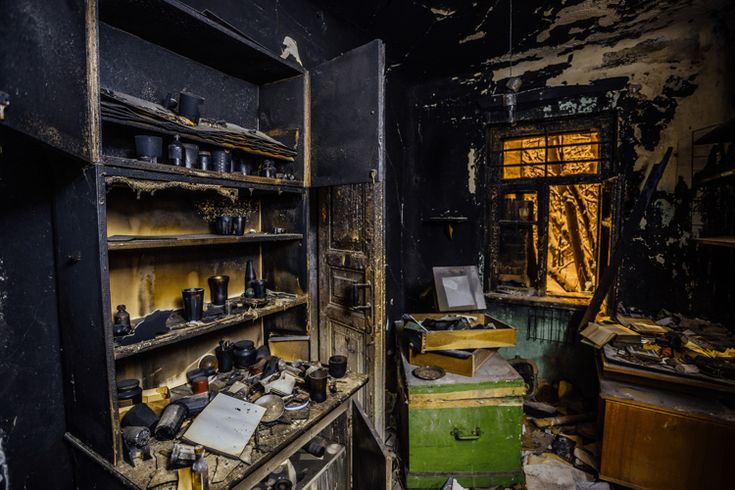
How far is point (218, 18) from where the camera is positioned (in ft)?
→ 5.97

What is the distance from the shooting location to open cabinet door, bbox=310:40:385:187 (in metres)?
1.82

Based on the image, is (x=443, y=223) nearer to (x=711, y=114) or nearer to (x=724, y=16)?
(x=711, y=114)

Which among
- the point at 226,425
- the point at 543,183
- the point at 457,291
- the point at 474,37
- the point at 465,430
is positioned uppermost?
the point at 474,37

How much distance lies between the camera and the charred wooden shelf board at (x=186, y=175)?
128 centimetres

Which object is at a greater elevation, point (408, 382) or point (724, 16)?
point (724, 16)

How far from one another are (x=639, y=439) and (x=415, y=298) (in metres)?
2.35

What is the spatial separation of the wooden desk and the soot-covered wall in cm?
120

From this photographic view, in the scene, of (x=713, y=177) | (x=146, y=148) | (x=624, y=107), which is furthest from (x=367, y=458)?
(x=624, y=107)

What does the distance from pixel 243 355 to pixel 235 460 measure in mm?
735

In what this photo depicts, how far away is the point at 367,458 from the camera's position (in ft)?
6.30

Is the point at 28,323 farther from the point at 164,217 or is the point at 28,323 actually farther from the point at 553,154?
the point at 553,154

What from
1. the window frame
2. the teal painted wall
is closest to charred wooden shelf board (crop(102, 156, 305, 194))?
the window frame

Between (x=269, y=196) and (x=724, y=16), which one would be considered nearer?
(x=269, y=196)

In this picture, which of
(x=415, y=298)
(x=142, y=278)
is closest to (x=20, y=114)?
(x=142, y=278)
